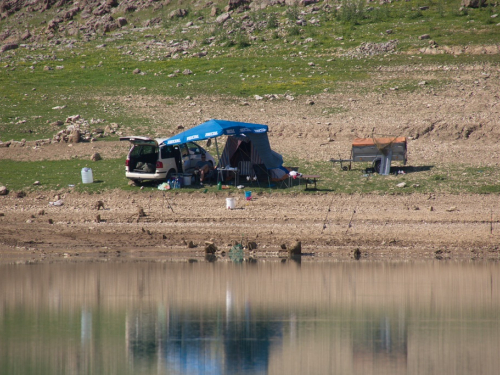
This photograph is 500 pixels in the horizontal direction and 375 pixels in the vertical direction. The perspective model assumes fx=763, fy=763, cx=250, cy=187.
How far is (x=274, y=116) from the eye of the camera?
110 ft

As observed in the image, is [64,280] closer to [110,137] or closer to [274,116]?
[110,137]

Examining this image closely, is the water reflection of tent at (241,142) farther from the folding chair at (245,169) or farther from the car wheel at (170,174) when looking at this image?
the car wheel at (170,174)

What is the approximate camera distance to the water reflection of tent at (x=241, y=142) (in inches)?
985

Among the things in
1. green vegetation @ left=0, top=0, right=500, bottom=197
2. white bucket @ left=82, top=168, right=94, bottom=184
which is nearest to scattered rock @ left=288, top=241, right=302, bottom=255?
green vegetation @ left=0, top=0, right=500, bottom=197

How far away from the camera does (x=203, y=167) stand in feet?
85.2

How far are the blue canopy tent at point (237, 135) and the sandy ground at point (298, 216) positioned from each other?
72.7 inches

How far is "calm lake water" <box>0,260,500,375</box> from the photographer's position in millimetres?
13328

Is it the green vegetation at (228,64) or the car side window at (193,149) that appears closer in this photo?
the car side window at (193,149)

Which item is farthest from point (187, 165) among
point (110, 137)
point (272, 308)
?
point (272, 308)

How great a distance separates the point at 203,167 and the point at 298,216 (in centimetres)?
501

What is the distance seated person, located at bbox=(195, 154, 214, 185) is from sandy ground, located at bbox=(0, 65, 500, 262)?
4.63 ft

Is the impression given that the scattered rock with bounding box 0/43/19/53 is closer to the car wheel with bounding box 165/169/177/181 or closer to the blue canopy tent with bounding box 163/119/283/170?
the car wheel with bounding box 165/169/177/181

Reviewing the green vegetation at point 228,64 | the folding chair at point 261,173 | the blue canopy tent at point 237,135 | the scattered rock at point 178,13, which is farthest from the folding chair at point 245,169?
the scattered rock at point 178,13

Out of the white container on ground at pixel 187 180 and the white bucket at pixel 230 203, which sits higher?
the white container on ground at pixel 187 180
